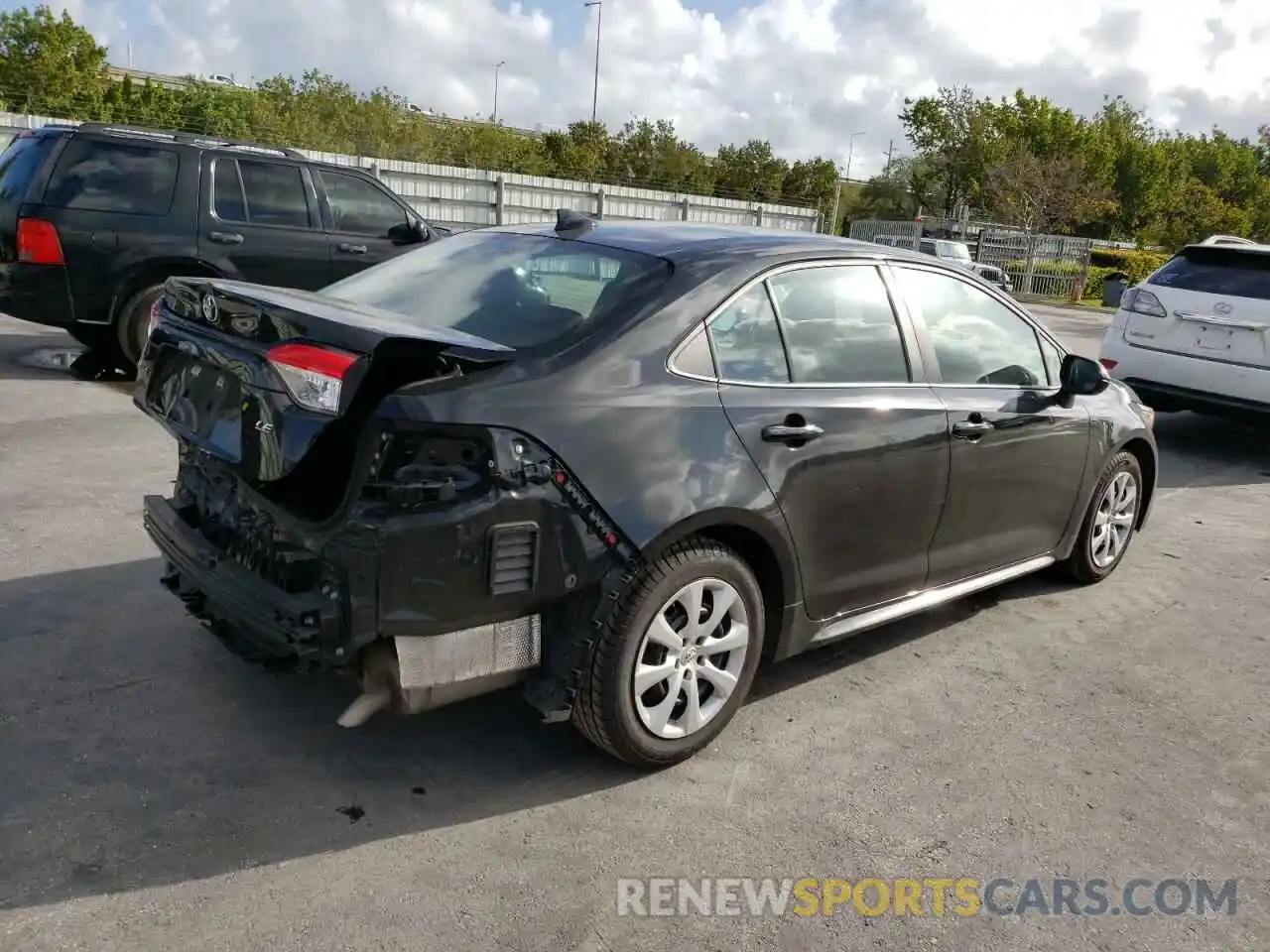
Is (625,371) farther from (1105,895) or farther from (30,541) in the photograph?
(30,541)

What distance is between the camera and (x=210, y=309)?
3246 mm

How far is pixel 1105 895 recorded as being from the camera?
113 inches

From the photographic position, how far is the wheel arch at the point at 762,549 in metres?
3.10

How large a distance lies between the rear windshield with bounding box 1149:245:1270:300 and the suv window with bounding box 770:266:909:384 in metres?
5.65

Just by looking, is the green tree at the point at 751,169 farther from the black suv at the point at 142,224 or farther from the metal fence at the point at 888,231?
the black suv at the point at 142,224

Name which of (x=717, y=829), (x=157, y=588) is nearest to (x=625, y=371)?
(x=717, y=829)

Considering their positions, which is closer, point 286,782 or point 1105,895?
point 1105,895

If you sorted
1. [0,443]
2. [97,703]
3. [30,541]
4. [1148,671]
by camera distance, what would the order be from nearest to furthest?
[97,703] → [1148,671] → [30,541] → [0,443]

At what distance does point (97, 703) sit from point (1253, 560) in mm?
5774

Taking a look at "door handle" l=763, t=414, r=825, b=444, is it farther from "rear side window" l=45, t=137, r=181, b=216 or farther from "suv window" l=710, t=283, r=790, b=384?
"rear side window" l=45, t=137, r=181, b=216

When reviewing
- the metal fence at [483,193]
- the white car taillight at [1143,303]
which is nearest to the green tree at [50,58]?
the metal fence at [483,193]

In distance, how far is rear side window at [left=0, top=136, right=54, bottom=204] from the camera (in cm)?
777

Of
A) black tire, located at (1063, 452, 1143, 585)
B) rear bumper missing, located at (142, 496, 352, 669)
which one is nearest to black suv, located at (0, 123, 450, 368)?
rear bumper missing, located at (142, 496, 352, 669)

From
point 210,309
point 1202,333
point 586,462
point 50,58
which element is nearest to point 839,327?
point 586,462
